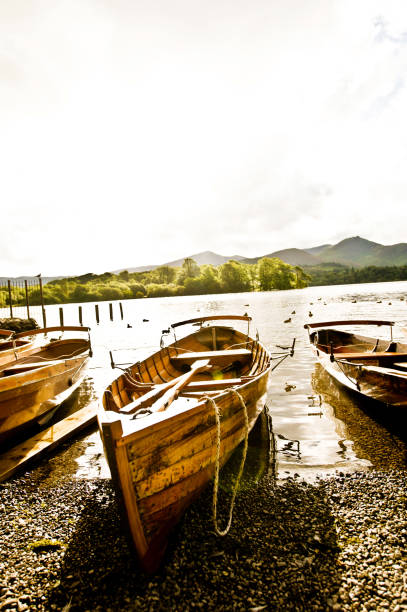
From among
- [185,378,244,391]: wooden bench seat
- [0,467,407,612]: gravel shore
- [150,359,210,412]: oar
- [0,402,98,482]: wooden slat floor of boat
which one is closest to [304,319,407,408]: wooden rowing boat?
[0,467,407,612]: gravel shore

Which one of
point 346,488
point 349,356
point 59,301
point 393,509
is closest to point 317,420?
point 349,356

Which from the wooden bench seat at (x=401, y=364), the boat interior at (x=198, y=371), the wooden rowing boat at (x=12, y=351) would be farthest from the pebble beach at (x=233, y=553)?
the wooden rowing boat at (x=12, y=351)

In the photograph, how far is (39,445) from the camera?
267 inches

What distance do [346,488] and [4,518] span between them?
193 inches

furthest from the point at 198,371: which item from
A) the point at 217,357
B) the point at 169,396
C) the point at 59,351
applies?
the point at 59,351

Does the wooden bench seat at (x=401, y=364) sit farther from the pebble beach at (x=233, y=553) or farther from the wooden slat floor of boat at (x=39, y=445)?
the wooden slat floor of boat at (x=39, y=445)

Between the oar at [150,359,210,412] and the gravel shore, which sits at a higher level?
the oar at [150,359,210,412]

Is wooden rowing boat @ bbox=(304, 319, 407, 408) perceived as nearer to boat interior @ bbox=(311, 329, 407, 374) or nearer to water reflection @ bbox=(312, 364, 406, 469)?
boat interior @ bbox=(311, 329, 407, 374)

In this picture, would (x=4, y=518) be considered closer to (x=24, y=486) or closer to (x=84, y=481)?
(x=24, y=486)

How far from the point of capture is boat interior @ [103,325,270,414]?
6.25 m

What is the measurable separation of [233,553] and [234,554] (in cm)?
2

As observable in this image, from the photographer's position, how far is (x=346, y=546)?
12.9 feet

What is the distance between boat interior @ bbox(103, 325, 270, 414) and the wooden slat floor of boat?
5.90 ft

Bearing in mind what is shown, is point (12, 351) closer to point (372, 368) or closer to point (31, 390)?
point (31, 390)
